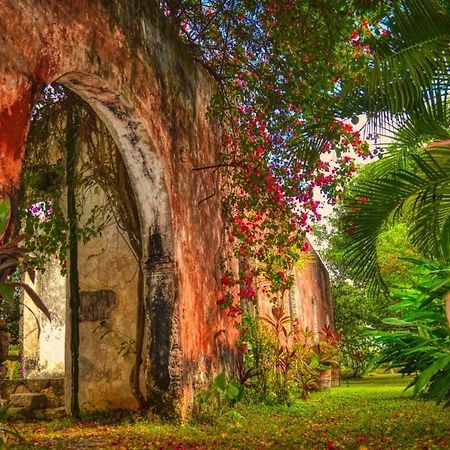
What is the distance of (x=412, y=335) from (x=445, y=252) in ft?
6.19

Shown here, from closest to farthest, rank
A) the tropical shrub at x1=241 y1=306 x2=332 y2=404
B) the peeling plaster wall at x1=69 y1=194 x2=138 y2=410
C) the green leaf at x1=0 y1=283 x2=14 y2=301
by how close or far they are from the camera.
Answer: the green leaf at x1=0 y1=283 x2=14 y2=301
the peeling plaster wall at x1=69 y1=194 x2=138 y2=410
the tropical shrub at x1=241 y1=306 x2=332 y2=404

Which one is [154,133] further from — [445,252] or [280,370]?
[280,370]

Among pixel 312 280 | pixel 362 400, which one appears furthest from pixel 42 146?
pixel 312 280

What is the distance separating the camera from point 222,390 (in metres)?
5.42

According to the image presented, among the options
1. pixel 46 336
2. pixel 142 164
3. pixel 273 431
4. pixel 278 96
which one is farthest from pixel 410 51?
pixel 46 336

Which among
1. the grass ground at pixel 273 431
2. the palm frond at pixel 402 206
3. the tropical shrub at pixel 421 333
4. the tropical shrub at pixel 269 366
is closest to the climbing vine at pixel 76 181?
the grass ground at pixel 273 431

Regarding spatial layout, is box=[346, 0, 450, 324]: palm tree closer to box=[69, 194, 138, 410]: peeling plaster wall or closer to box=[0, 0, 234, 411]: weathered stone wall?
box=[0, 0, 234, 411]: weathered stone wall

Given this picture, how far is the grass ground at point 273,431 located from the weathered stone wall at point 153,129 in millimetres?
442

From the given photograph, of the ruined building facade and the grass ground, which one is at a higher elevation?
the ruined building facade

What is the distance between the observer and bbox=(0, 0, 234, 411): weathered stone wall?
3.05m

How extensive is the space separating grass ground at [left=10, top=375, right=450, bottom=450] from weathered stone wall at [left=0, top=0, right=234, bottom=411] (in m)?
0.44

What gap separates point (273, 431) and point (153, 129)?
258cm

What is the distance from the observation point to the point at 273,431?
452cm

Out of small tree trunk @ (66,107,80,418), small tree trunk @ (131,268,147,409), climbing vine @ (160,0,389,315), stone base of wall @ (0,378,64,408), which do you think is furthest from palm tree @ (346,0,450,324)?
stone base of wall @ (0,378,64,408)
